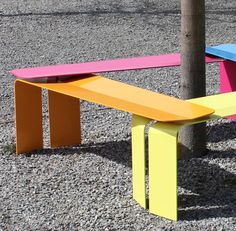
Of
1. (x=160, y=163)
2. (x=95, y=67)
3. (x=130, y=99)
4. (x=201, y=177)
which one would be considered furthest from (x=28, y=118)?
(x=160, y=163)

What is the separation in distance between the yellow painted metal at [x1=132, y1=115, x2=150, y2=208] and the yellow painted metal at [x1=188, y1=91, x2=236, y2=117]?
0.39m

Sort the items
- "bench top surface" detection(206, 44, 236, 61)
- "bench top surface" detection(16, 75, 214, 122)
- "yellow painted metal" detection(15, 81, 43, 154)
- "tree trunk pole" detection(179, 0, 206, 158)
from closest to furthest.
→ "bench top surface" detection(16, 75, 214, 122) < "tree trunk pole" detection(179, 0, 206, 158) < "yellow painted metal" detection(15, 81, 43, 154) < "bench top surface" detection(206, 44, 236, 61)

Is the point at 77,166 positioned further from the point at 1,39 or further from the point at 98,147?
the point at 1,39

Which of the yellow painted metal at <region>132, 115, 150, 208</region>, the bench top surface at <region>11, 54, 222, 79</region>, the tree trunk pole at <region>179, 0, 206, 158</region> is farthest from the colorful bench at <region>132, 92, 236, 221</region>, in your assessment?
the bench top surface at <region>11, 54, 222, 79</region>

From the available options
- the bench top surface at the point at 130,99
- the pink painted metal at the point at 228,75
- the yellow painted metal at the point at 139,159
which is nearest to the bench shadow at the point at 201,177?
the yellow painted metal at the point at 139,159

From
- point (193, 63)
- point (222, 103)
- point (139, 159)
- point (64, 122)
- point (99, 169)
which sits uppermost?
point (193, 63)

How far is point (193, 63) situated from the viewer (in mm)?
5305

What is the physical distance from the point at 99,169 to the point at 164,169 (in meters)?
1.00

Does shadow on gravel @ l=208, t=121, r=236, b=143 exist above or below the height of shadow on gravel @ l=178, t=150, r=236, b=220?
above

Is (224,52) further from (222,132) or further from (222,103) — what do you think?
(222,103)

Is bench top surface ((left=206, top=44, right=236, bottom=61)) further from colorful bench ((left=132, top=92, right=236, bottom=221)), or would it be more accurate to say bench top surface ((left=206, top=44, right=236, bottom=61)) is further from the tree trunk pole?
colorful bench ((left=132, top=92, right=236, bottom=221))

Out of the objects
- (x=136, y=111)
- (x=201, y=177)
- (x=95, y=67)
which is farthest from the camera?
(x=95, y=67)

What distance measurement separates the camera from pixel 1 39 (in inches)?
391

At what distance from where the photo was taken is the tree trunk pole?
5281 mm
